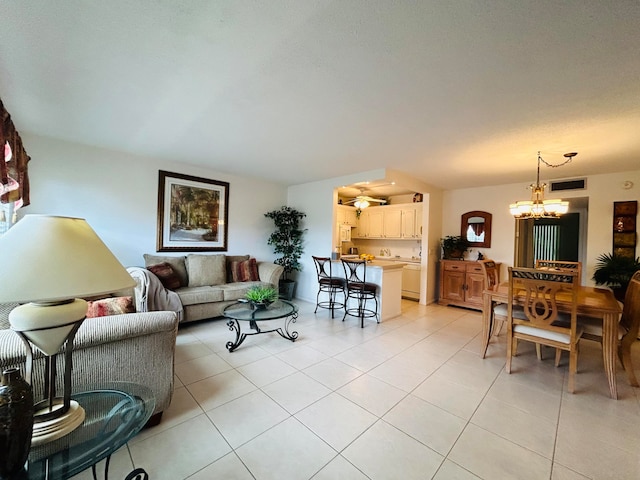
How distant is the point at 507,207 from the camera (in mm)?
4902

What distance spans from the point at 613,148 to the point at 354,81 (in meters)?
3.26

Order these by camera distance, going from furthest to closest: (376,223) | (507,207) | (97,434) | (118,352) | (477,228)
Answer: (376,223) < (477,228) < (507,207) < (118,352) < (97,434)

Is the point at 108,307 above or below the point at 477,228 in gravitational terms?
below

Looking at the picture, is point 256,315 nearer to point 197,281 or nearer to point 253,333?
point 253,333

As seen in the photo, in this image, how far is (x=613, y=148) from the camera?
116 inches

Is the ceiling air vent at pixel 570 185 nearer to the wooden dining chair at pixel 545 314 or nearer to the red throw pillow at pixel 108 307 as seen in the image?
the wooden dining chair at pixel 545 314

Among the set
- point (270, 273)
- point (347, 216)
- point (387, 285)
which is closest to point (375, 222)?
point (347, 216)

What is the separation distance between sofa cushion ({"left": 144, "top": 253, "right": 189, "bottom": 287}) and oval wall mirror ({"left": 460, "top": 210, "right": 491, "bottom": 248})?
5259 mm

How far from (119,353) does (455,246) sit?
543cm

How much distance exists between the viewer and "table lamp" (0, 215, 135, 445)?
835 mm

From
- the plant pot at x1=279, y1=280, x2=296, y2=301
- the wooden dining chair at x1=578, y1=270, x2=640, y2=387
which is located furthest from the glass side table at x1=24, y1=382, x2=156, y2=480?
the plant pot at x1=279, y1=280, x2=296, y2=301

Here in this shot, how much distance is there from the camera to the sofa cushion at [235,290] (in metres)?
3.92

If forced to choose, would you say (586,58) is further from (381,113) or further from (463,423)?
(463,423)

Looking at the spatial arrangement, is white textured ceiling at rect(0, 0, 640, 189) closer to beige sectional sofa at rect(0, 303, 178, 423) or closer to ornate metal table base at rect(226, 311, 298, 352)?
beige sectional sofa at rect(0, 303, 178, 423)
